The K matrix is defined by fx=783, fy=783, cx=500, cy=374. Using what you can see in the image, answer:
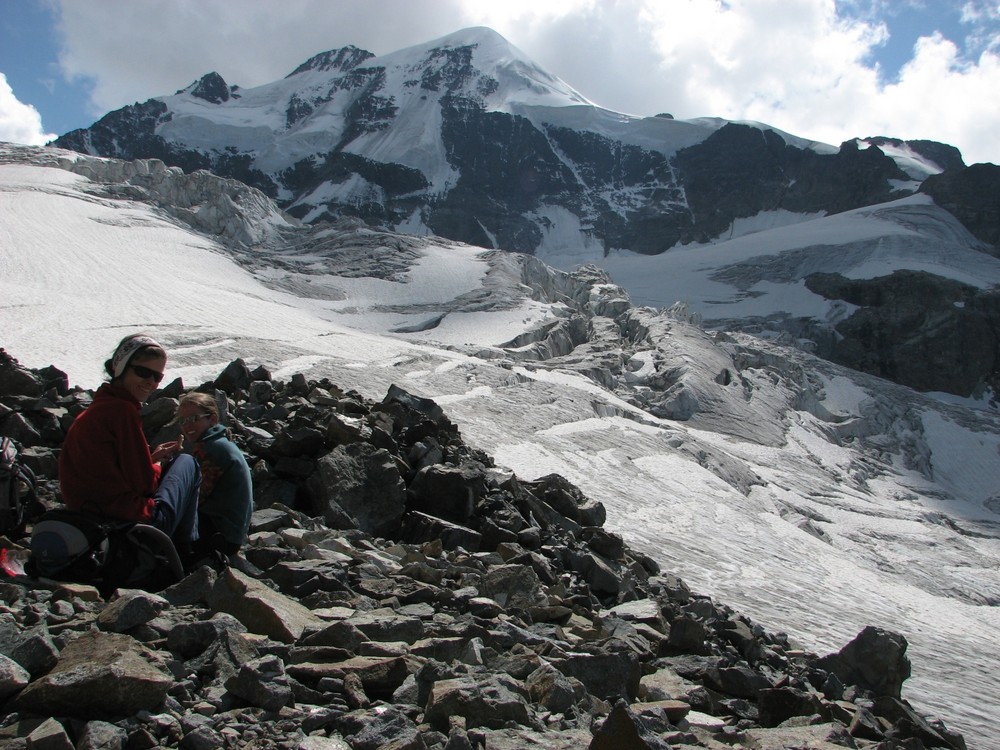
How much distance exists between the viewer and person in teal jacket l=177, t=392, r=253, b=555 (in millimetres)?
5496

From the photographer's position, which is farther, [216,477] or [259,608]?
[216,477]

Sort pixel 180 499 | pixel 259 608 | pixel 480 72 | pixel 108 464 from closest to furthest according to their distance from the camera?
pixel 259 608 → pixel 108 464 → pixel 180 499 → pixel 480 72

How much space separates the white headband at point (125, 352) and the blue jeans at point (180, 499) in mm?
721

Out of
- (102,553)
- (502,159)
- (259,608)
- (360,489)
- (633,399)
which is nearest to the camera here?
(259,608)

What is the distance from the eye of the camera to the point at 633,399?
34.6 meters

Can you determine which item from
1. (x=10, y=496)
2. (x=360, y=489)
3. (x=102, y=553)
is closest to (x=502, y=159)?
(x=360, y=489)

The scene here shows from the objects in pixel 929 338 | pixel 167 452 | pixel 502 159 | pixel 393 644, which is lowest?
pixel 393 644

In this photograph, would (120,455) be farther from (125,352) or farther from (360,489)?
(360,489)

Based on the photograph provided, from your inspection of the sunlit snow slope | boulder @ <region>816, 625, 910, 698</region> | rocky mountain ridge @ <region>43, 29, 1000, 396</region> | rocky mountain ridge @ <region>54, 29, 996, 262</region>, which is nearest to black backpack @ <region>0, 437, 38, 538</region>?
boulder @ <region>816, 625, 910, 698</region>

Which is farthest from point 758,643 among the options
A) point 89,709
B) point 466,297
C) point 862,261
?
point 862,261

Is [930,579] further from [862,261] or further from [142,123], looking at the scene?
[142,123]

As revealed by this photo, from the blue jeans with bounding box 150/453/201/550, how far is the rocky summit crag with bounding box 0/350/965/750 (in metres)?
0.40

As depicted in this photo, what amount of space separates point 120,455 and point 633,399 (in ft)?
101

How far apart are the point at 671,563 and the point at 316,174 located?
15349cm
